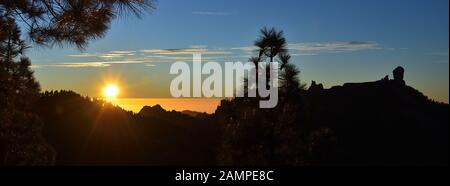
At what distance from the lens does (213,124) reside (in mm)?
57312

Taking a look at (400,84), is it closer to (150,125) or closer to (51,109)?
(150,125)

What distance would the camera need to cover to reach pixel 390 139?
70.2 metres

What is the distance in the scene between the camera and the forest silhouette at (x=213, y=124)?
11.1 metres

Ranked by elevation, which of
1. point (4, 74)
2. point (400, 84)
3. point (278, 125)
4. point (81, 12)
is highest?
point (400, 84)

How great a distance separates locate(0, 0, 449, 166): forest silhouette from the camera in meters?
11.1

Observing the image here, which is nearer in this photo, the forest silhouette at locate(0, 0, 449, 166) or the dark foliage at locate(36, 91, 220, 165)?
the forest silhouette at locate(0, 0, 449, 166)

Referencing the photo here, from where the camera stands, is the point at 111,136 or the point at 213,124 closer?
the point at 111,136

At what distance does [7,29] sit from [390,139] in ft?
205

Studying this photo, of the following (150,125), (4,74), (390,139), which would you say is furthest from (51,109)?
(390,139)

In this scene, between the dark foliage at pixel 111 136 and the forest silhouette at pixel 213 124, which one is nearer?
the forest silhouette at pixel 213 124
